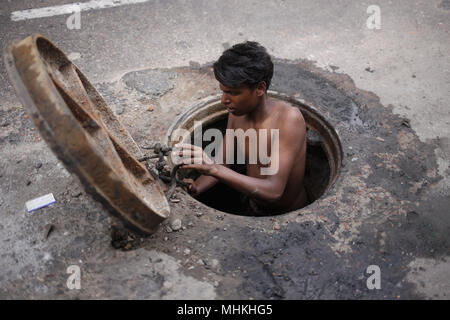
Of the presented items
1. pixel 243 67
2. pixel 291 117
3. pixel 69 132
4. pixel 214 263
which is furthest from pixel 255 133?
pixel 69 132

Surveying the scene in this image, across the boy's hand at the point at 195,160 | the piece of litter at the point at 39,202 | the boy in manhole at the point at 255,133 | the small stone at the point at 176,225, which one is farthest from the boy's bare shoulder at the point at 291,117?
the piece of litter at the point at 39,202

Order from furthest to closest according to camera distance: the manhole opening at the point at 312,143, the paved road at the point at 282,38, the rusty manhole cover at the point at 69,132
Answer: the paved road at the point at 282,38 < the manhole opening at the point at 312,143 < the rusty manhole cover at the point at 69,132

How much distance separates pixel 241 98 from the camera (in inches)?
94.1

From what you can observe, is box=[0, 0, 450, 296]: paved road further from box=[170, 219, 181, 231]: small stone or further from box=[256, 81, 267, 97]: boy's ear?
box=[170, 219, 181, 231]: small stone

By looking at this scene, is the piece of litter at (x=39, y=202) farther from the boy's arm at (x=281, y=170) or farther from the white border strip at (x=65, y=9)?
the white border strip at (x=65, y=9)

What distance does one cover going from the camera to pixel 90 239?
2172 mm

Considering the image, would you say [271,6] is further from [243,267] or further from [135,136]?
[243,267]

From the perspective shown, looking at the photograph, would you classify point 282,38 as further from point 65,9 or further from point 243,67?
point 65,9

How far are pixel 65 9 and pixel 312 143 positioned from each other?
10.6 ft

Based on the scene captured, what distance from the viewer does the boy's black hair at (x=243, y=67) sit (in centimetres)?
228

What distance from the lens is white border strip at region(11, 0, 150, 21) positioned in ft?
13.1

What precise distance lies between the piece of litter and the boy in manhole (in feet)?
3.08
